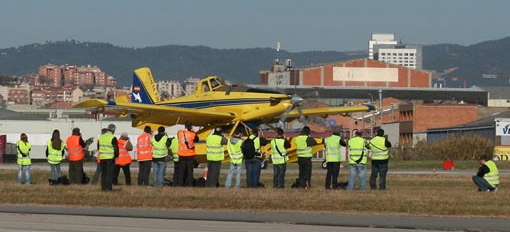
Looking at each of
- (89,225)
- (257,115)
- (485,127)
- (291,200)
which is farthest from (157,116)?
(485,127)

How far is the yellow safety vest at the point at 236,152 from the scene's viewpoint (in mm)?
37284

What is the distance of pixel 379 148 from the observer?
119 ft

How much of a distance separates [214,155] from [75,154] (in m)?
4.74

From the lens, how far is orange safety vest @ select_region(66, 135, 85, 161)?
38531 mm

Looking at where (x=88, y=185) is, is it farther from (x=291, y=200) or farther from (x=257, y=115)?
(x=257, y=115)

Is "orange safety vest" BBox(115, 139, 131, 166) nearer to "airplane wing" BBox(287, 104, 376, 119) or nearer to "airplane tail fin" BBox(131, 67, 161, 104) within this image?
"airplane wing" BBox(287, 104, 376, 119)

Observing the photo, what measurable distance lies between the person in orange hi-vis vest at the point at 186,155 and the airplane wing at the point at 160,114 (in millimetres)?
16904

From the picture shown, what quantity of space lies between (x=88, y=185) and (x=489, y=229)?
1622 cm

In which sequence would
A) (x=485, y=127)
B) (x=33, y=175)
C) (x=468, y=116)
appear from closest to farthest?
(x=33, y=175) < (x=485, y=127) < (x=468, y=116)

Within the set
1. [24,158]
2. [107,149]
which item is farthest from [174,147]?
[24,158]

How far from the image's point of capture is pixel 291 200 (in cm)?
3138

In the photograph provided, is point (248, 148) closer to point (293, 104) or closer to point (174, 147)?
point (174, 147)

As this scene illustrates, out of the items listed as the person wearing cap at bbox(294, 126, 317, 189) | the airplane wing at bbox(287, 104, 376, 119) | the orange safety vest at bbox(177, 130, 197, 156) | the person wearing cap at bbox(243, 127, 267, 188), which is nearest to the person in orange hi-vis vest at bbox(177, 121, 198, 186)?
the orange safety vest at bbox(177, 130, 197, 156)

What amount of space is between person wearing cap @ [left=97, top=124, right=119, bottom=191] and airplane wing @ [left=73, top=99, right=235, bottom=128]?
19.5m
